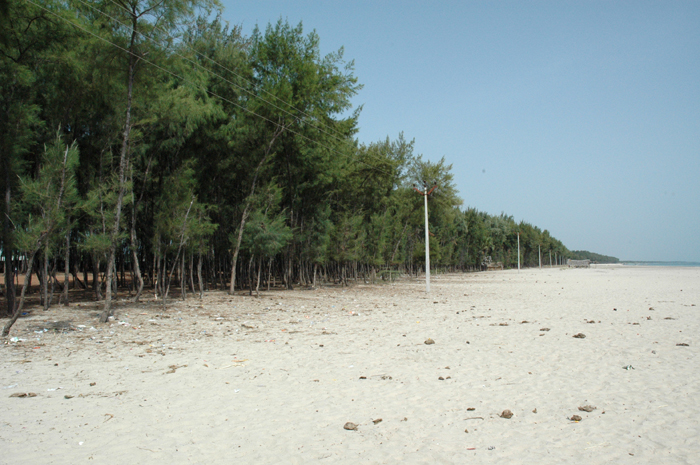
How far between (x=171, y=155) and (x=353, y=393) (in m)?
17.2

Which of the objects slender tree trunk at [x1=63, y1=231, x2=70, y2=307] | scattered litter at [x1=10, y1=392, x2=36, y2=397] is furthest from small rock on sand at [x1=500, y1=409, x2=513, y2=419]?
slender tree trunk at [x1=63, y1=231, x2=70, y2=307]

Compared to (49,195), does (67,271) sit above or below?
below

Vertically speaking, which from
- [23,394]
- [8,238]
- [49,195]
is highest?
[49,195]

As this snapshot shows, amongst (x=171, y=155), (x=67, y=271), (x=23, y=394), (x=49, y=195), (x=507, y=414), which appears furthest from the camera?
(x=171, y=155)

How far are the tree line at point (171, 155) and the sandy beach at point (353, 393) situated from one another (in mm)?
4036

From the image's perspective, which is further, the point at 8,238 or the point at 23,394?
the point at 8,238

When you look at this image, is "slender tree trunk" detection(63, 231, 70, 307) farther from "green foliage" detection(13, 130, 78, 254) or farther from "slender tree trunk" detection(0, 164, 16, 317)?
"green foliage" detection(13, 130, 78, 254)

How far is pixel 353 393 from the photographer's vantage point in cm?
615

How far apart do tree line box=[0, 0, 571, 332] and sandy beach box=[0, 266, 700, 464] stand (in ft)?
13.2

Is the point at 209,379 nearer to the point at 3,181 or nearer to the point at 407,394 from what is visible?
the point at 407,394

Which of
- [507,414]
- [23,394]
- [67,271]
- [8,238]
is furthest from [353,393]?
[67,271]

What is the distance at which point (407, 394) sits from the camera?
6.08 meters

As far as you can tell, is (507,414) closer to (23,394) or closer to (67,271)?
(23,394)

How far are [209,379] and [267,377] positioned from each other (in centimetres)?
92
